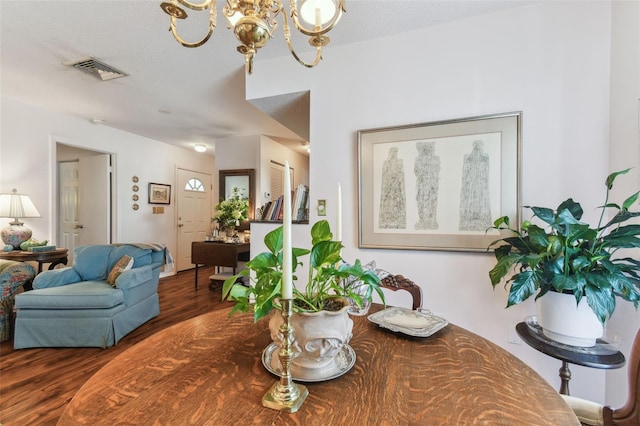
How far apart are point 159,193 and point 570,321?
5.24m

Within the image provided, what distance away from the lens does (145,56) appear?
6.99 feet

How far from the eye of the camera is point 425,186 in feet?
5.81

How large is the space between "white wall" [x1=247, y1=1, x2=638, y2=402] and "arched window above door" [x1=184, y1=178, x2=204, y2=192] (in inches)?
156

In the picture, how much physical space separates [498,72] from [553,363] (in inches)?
68.7

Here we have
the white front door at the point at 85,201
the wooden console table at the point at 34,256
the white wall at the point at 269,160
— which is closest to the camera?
the wooden console table at the point at 34,256

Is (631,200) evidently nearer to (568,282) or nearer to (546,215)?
(546,215)

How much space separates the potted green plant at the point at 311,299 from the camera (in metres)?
0.64

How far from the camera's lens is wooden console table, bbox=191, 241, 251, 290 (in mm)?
3555

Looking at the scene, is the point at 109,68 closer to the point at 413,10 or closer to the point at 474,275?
the point at 413,10

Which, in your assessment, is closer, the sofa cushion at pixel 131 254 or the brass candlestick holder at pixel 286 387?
the brass candlestick holder at pixel 286 387

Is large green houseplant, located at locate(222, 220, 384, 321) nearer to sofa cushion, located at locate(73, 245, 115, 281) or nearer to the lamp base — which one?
sofa cushion, located at locate(73, 245, 115, 281)

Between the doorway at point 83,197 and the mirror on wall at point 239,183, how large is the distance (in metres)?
1.60

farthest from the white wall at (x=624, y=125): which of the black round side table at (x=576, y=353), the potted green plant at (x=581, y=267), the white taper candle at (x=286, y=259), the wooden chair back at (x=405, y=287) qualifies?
the white taper candle at (x=286, y=259)

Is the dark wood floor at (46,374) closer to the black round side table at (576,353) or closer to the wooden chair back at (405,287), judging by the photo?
the wooden chair back at (405,287)
